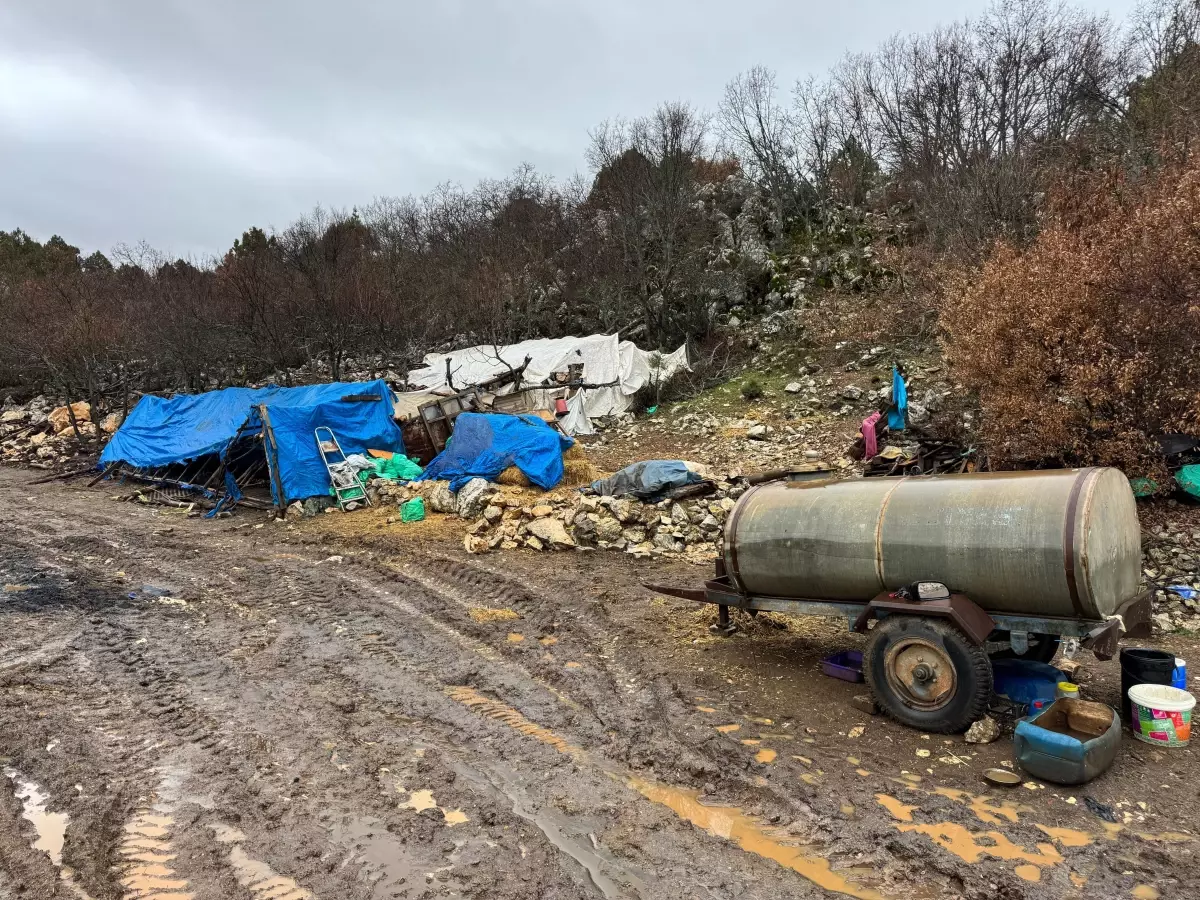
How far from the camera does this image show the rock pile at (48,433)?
21703mm

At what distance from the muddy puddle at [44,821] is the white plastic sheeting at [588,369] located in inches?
644

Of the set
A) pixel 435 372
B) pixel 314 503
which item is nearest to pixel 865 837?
pixel 314 503

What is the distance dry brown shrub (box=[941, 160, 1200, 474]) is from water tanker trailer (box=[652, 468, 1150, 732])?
3847 mm

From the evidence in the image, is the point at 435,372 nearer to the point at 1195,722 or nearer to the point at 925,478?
the point at 925,478

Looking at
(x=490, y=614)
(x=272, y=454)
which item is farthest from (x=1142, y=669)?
(x=272, y=454)

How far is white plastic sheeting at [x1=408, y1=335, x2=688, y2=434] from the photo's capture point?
21.4 m

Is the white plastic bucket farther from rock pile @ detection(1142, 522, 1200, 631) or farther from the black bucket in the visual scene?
rock pile @ detection(1142, 522, 1200, 631)

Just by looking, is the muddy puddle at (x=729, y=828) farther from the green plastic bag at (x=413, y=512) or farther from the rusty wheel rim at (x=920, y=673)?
the green plastic bag at (x=413, y=512)

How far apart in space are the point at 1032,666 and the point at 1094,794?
117 cm

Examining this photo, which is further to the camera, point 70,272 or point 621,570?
point 70,272

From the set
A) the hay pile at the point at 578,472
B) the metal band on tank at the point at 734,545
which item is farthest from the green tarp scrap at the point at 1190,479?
the hay pile at the point at 578,472

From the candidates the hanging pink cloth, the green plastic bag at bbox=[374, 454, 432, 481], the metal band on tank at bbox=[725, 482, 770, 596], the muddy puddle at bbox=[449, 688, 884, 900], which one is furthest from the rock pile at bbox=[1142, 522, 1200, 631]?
the green plastic bag at bbox=[374, 454, 432, 481]

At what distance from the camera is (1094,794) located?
396 centimetres

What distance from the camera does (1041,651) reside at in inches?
212
